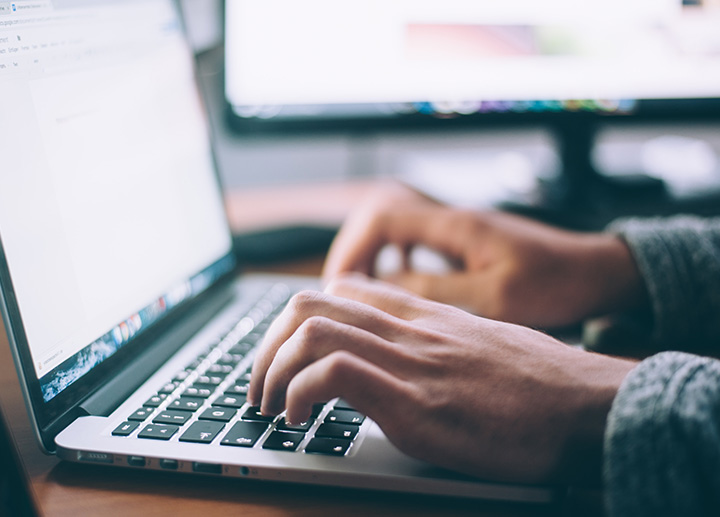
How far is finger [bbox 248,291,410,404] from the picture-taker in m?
0.36

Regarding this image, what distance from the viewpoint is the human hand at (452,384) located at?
31cm

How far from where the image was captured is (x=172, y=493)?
32 cm

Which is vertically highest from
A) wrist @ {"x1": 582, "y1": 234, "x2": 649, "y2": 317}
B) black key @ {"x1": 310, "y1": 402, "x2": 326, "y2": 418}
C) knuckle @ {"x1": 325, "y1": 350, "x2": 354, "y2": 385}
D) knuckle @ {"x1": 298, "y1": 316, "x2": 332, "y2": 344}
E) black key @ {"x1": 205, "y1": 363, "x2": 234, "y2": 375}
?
knuckle @ {"x1": 298, "y1": 316, "x2": 332, "y2": 344}

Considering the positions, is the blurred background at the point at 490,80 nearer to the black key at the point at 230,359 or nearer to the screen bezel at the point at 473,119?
the screen bezel at the point at 473,119

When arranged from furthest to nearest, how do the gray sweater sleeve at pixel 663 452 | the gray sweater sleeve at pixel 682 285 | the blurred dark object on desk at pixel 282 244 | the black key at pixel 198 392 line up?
the blurred dark object on desk at pixel 282 244 → the gray sweater sleeve at pixel 682 285 → the black key at pixel 198 392 → the gray sweater sleeve at pixel 663 452

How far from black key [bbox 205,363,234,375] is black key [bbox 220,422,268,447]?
0.24ft

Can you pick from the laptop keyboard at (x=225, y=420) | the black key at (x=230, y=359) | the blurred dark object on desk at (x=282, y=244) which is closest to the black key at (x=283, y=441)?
the laptop keyboard at (x=225, y=420)

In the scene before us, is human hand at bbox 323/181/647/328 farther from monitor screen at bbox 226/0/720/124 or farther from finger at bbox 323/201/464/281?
monitor screen at bbox 226/0/720/124

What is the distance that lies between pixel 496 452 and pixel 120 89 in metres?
0.38

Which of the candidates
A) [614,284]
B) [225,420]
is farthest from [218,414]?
[614,284]

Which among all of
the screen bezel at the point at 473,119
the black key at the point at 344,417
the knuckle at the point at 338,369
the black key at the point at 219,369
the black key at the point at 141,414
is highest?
the screen bezel at the point at 473,119

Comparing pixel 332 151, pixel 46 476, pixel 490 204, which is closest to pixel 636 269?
pixel 490 204

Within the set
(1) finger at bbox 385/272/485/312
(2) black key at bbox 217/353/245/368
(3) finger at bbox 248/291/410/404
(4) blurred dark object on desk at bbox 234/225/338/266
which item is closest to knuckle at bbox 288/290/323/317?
(3) finger at bbox 248/291/410/404

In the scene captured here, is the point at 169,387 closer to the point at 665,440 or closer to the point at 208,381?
Result: the point at 208,381
